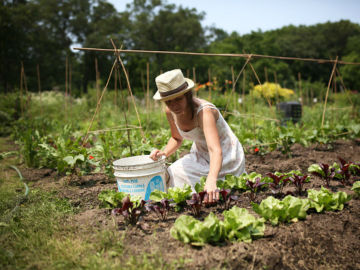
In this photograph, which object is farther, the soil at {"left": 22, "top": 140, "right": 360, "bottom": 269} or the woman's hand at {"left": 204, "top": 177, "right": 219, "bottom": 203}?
the woman's hand at {"left": 204, "top": 177, "right": 219, "bottom": 203}

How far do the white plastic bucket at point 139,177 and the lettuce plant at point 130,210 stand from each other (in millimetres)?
257

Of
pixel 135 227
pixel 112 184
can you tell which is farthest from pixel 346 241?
pixel 112 184

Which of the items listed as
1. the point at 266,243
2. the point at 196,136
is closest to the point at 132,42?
the point at 196,136

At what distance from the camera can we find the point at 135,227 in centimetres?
209

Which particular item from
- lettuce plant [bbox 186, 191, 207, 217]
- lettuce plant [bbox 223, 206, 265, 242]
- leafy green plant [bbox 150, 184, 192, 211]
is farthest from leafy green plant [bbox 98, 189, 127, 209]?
lettuce plant [bbox 223, 206, 265, 242]

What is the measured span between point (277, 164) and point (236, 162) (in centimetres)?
116

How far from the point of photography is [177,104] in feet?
7.89

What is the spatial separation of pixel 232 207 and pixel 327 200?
0.73 metres

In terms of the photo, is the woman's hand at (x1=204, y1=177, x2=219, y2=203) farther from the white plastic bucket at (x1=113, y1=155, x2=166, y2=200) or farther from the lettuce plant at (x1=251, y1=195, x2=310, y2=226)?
the white plastic bucket at (x1=113, y1=155, x2=166, y2=200)

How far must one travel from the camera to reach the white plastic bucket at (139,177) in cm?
244

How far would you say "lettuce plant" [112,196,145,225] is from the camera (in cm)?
210

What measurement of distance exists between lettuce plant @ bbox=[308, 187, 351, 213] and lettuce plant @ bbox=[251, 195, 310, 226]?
0.18 metres

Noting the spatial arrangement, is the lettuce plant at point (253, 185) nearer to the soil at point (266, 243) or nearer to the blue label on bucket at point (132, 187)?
the soil at point (266, 243)

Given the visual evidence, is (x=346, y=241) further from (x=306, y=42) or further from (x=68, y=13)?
→ (x=306, y=42)
